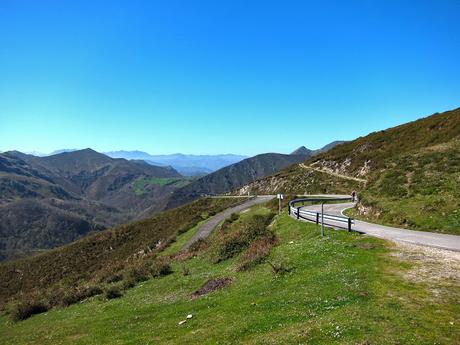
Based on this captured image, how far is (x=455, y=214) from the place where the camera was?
25.9 meters

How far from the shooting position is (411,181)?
35094 millimetres

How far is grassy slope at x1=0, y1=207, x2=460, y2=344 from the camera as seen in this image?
11531 mm

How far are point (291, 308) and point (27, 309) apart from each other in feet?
81.1

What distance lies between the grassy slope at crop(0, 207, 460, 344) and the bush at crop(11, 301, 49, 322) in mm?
1670

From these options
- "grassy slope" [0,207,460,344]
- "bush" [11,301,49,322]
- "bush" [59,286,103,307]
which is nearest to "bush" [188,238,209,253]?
"grassy slope" [0,207,460,344]

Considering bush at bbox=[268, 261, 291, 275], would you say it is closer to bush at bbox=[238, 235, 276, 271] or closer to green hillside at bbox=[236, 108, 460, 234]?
bush at bbox=[238, 235, 276, 271]

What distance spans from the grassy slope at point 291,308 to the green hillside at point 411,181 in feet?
25.2

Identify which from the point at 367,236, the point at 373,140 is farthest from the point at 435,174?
the point at 373,140

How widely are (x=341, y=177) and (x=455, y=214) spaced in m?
45.9

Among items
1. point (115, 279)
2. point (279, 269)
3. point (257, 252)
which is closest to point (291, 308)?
point (279, 269)

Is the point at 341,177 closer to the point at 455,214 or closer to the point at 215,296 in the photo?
the point at 455,214

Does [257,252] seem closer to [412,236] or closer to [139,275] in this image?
[412,236]

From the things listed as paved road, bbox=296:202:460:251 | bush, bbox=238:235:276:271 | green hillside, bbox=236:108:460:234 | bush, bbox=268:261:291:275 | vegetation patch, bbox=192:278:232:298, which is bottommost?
Result: vegetation patch, bbox=192:278:232:298

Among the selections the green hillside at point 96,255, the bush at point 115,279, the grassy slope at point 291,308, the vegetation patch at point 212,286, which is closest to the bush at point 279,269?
the grassy slope at point 291,308
